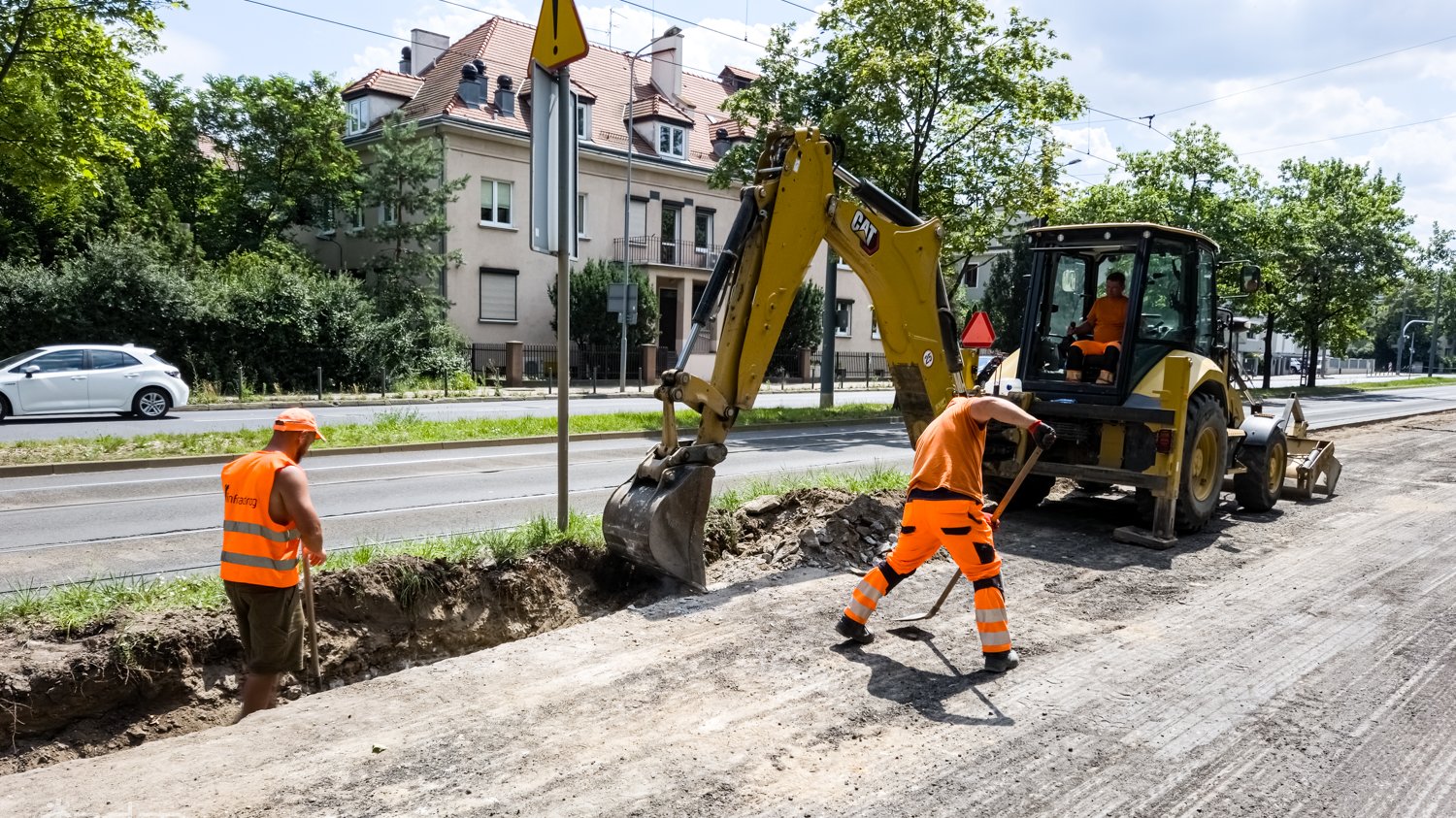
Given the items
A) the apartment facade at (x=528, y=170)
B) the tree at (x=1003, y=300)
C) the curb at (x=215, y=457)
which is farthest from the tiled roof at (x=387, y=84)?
the tree at (x=1003, y=300)

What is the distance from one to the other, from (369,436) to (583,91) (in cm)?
2421

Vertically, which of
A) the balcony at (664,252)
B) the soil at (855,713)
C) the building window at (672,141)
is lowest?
the soil at (855,713)

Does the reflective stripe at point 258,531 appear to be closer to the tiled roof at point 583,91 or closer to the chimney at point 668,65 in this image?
the tiled roof at point 583,91

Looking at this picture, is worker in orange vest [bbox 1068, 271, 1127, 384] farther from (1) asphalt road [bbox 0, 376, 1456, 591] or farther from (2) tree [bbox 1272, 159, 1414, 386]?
(2) tree [bbox 1272, 159, 1414, 386]

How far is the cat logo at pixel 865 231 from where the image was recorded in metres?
7.36

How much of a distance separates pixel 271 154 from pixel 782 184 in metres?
32.1

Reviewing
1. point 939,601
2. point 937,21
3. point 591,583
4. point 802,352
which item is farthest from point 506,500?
point 802,352

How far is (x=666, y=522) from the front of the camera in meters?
6.38

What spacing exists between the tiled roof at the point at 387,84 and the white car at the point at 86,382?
18.5 meters

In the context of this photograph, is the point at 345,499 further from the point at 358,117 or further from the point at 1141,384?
the point at 358,117

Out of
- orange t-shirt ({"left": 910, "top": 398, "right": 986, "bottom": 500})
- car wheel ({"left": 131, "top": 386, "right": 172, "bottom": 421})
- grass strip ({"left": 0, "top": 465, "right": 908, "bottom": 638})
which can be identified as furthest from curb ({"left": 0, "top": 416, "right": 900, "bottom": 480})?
orange t-shirt ({"left": 910, "top": 398, "right": 986, "bottom": 500})

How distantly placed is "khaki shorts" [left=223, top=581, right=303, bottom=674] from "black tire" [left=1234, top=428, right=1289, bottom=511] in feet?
31.3

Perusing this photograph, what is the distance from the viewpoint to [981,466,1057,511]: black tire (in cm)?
987

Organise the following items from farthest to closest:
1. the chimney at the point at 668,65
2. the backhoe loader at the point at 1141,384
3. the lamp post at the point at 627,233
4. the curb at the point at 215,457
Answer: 1. the chimney at the point at 668,65
2. the lamp post at the point at 627,233
3. the curb at the point at 215,457
4. the backhoe loader at the point at 1141,384
